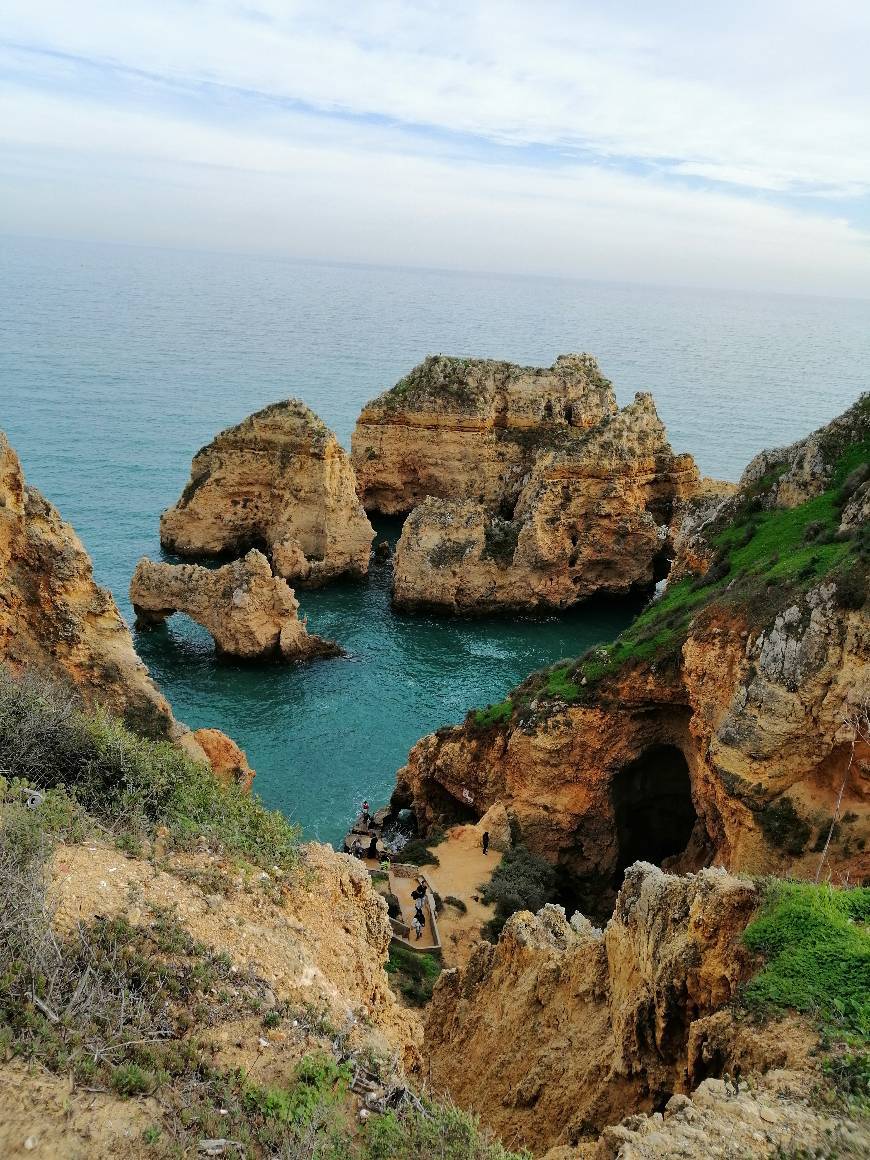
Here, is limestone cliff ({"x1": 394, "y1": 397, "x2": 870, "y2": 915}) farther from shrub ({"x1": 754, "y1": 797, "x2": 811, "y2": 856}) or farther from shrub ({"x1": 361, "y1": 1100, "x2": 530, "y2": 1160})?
shrub ({"x1": 361, "y1": 1100, "x2": 530, "y2": 1160})

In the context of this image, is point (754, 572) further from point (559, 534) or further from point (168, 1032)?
point (559, 534)

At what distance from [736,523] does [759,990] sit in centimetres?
2047

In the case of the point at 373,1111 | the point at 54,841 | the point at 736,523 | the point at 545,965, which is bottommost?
the point at 545,965

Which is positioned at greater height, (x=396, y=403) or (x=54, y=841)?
(x=396, y=403)

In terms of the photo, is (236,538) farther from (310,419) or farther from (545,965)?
(545,965)

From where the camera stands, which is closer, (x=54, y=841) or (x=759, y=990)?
(x=759, y=990)

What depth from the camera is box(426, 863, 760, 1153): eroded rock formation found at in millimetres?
10438

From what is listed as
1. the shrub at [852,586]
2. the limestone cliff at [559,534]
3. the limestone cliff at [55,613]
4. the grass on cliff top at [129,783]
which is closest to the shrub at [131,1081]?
the grass on cliff top at [129,783]

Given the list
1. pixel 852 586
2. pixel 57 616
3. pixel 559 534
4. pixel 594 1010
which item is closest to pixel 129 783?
pixel 594 1010

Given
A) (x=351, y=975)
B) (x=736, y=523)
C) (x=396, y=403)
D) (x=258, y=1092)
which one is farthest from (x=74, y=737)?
(x=396, y=403)

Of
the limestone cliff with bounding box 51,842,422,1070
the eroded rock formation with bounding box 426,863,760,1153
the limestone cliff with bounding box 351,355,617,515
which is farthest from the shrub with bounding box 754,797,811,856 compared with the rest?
the limestone cliff with bounding box 351,355,617,515

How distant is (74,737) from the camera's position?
1450cm

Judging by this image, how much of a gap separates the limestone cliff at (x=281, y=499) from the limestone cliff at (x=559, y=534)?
14.1ft

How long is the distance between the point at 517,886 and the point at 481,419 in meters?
35.2
